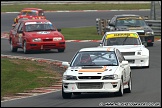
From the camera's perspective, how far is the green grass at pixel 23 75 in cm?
1808

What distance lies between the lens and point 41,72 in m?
22.0

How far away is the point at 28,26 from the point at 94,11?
34282 millimetres

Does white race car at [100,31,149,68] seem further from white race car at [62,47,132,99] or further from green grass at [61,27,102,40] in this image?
green grass at [61,27,102,40]

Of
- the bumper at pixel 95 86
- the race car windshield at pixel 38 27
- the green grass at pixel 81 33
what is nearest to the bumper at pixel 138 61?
the race car windshield at pixel 38 27

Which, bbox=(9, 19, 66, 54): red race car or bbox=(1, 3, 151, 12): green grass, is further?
bbox=(1, 3, 151, 12): green grass

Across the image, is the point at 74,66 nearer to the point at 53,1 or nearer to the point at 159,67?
the point at 159,67

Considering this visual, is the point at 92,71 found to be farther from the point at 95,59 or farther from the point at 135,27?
the point at 135,27

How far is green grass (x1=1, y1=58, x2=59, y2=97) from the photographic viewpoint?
1808 centimetres

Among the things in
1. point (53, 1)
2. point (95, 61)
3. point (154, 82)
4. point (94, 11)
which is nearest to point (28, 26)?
point (154, 82)

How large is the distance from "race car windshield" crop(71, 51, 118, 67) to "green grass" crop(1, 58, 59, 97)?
6.28 ft

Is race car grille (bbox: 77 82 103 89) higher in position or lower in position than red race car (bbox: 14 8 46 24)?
higher

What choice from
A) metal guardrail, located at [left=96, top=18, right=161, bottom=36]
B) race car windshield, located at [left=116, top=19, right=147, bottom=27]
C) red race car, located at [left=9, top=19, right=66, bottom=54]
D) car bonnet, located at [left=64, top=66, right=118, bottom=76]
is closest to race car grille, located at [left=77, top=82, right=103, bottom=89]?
car bonnet, located at [left=64, top=66, right=118, bottom=76]

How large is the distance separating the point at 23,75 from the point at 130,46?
4.75 meters

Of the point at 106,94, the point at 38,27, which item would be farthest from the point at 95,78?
the point at 38,27
